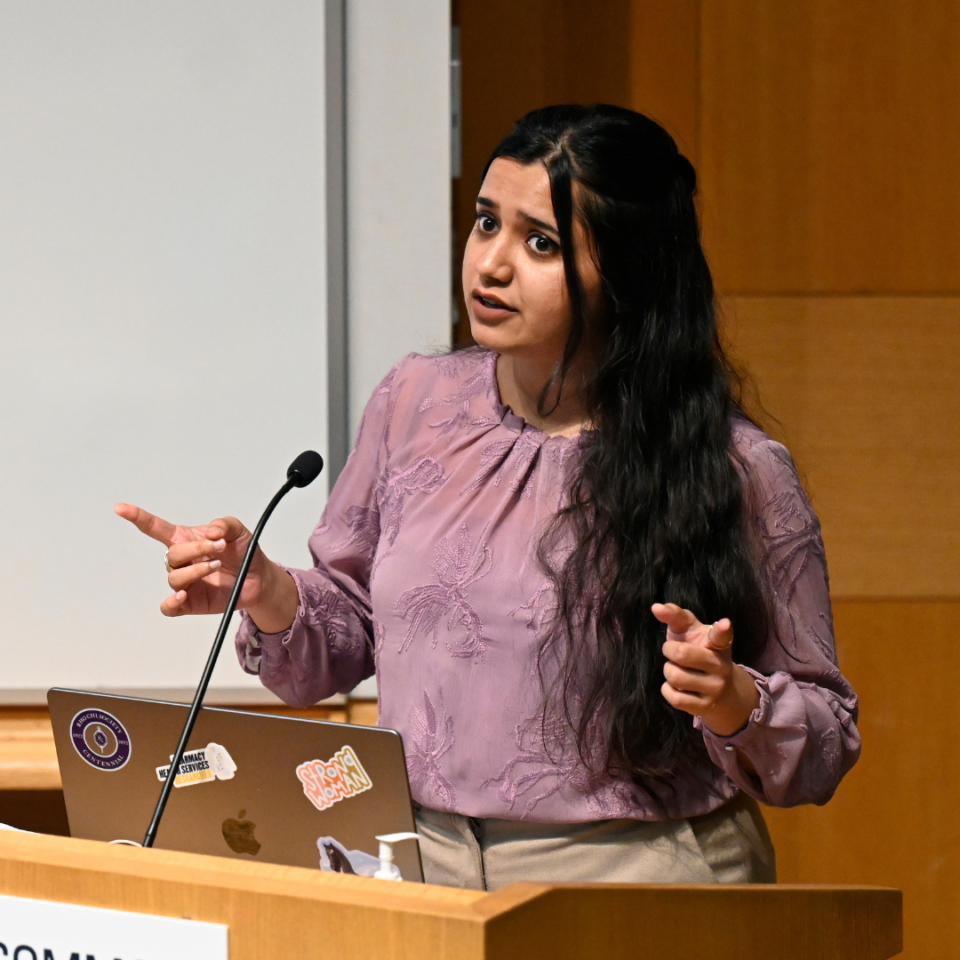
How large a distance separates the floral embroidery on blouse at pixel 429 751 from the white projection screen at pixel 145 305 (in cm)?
73

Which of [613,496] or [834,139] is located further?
[834,139]

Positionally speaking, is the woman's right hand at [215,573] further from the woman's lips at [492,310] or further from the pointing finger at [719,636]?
the pointing finger at [719,636]

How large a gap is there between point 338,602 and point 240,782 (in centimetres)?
52

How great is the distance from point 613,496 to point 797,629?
24 centimetres

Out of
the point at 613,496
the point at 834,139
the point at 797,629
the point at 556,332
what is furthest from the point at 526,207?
the point at 834,139

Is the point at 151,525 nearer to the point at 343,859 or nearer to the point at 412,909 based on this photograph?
the point at 343,859

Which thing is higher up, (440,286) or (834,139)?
(834,139)

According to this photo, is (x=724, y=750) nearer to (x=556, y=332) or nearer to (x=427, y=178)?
(x=556, y=332)

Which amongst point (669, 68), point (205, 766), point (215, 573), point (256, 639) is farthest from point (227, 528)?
point (669, 68)

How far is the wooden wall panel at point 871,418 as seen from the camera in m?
2.29

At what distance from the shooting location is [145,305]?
1.95 metres

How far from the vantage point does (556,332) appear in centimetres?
130

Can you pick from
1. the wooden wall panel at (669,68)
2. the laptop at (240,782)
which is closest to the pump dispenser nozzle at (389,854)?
the laptop at (240,782)

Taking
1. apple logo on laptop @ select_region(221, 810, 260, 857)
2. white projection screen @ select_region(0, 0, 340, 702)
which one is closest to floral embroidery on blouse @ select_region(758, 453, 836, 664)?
apple logo on laptop @ select_region(221, 810, 260, 857)
